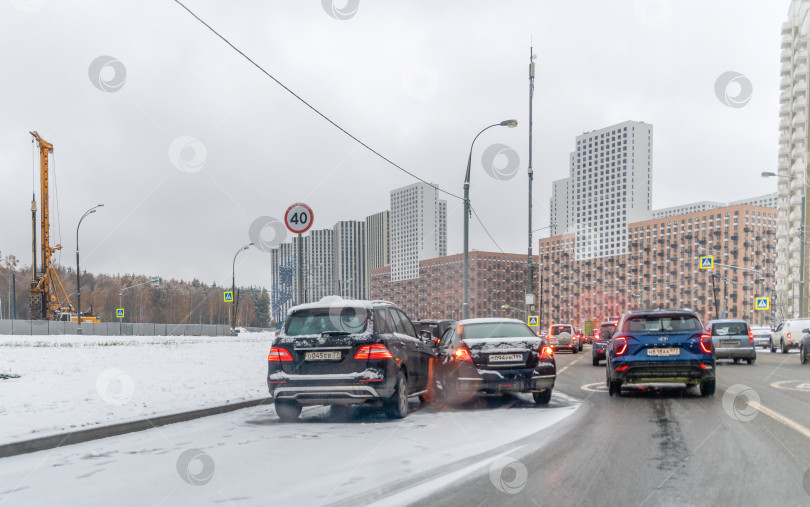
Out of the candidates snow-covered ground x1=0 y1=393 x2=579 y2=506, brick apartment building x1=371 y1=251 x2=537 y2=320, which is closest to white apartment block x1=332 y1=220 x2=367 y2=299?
brick apartment building x1=371 y1=251 x2=537 y2=320

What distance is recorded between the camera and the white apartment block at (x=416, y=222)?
145ft

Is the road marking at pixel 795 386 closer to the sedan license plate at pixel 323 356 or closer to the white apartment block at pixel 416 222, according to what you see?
the sedan license plate at pixel 323 356

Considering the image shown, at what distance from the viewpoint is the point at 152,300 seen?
156m

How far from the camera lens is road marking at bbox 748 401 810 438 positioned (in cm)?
806

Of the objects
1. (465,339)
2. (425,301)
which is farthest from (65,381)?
(425,301)

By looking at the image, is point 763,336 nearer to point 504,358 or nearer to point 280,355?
point 504,358

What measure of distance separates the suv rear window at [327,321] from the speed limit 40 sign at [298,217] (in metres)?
3.91

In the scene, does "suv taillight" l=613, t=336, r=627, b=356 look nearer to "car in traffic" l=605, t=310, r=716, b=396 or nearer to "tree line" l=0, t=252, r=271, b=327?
"car in traffic" l=605, t=310, r=716, b=396

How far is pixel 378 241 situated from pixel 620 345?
54569 millimetres

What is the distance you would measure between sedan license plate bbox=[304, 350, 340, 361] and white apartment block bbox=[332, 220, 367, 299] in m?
72.6

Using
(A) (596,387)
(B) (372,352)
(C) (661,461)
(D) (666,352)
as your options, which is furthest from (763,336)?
(C) (661,461)

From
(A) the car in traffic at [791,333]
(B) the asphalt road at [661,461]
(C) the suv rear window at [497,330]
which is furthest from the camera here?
(A) the car in traffic at [791,333]

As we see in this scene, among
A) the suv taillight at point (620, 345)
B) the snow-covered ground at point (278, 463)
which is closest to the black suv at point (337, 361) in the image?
the snow-covered ground at point (278, 463)

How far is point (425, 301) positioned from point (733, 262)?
84.5m
